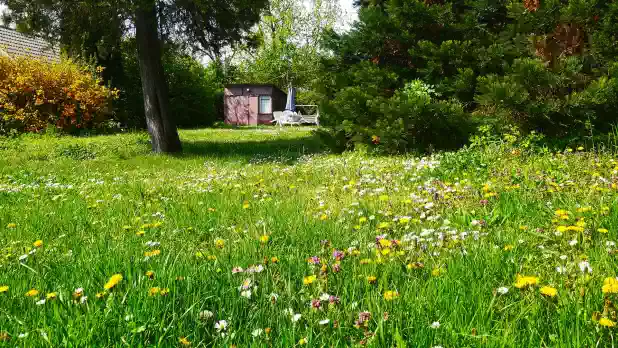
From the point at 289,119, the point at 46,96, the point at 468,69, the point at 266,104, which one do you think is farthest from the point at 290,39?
the point at 468,69

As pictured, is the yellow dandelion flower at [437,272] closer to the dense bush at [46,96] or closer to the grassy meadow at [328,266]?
the grassy meadow at [328,266]

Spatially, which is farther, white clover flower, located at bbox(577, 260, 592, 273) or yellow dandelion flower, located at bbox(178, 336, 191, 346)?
Result: white clover flower, located at bbox(577, 260, 592, 273)

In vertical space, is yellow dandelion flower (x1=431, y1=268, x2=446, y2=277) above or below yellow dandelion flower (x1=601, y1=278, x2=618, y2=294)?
below

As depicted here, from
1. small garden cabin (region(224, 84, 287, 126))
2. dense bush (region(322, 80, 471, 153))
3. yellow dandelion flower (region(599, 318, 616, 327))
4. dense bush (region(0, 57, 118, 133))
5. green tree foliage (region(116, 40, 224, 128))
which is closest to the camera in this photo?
yellow dandelion flower (region(599, 318, 616, 327))

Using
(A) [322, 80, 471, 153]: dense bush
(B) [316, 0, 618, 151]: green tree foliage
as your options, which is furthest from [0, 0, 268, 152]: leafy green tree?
(A) [322, 80, 471, 153]: dense bush

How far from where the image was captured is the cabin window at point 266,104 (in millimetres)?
36031

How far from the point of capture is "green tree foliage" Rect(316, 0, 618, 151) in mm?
5863

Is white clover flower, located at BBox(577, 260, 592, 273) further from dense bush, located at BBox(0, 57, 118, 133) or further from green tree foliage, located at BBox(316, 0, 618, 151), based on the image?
dense bush, located at BBox(0, 57, 118, 133)

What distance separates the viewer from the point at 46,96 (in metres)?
16.2

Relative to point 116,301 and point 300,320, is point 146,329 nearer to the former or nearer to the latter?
point 116,301

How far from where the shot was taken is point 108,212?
384cm

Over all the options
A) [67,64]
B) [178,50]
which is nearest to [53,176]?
[178,50]

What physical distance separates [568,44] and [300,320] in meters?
6.16

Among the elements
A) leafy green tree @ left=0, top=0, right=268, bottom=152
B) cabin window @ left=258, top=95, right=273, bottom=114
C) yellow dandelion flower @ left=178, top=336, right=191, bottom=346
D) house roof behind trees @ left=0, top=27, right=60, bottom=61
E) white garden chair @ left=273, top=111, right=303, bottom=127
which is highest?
house roof behind trees @ left=0, top=27, right=60, bottom=61
